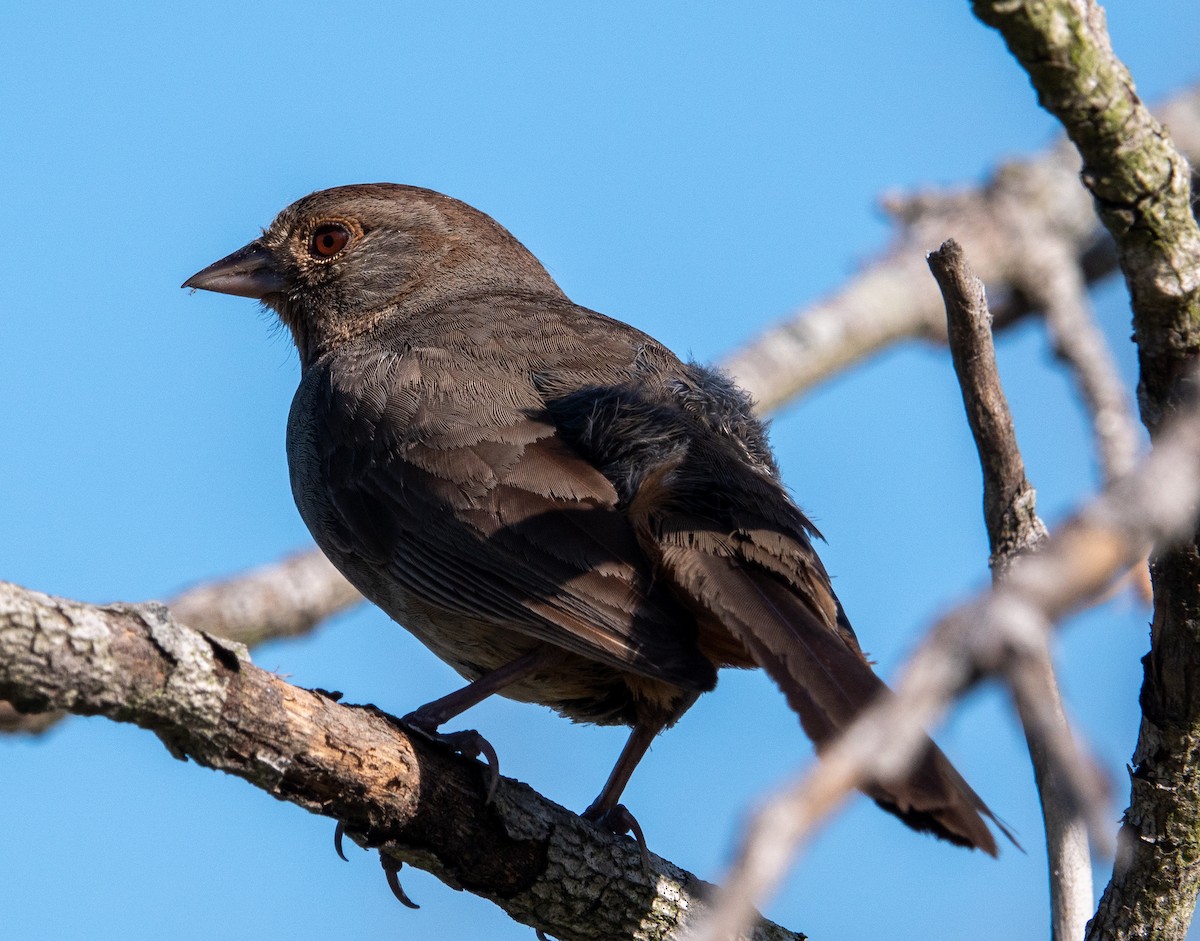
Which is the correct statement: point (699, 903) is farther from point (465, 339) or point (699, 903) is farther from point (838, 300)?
point (838, 300)

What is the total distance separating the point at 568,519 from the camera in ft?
13.7

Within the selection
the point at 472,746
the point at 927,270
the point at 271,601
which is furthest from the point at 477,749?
the point at 927,270

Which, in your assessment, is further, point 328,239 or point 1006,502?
point 328,239

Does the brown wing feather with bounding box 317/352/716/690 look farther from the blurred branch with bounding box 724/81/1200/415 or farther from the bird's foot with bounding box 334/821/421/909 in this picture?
the blurred branch with bounding box 724/81/1200/415

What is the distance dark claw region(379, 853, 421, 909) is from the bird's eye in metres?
3.10

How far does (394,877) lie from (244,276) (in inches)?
124

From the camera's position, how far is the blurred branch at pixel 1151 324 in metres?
2.51

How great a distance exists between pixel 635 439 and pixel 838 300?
10.3ft

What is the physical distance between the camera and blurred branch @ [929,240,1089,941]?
380 cm

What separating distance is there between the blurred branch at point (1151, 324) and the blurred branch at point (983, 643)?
131 cm

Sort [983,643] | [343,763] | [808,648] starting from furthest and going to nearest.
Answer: [808,648] → [343,763] → [983,643]

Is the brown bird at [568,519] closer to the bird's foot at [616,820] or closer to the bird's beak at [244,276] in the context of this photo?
the bird's foot at [616,820]

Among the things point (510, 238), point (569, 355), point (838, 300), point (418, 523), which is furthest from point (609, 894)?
point (838, 300)

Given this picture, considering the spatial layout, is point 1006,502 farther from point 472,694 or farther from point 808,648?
point 472,694
